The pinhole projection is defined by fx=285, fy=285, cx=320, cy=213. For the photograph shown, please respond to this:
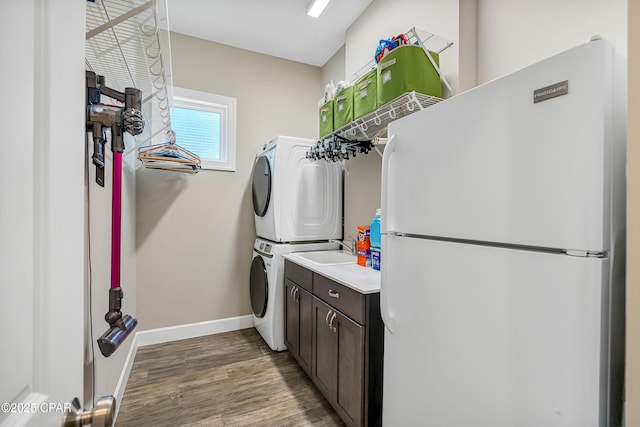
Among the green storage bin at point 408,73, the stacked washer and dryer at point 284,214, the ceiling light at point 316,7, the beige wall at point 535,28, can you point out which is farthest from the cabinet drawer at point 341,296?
the ceiling light at point 316,7

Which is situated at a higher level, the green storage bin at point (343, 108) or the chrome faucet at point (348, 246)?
the green storage bin at point (343, 108)

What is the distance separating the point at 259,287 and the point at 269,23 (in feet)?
8.16

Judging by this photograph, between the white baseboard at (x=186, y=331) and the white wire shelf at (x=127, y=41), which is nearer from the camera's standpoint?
the white wire shelf at (x=127, y=41)

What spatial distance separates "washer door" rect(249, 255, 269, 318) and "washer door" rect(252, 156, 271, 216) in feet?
1.64

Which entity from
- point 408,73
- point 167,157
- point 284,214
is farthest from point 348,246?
point 167,157

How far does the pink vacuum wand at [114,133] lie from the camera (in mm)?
835

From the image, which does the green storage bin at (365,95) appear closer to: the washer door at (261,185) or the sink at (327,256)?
the washer door at (261,185)

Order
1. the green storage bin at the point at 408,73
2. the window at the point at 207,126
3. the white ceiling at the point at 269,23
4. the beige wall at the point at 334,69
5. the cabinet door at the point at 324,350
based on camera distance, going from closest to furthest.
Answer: the green storage bin at the point at 408,73 < the cabinet door at the point at 324,350 < the white ceiling at the point at 269,23 < the window at the point at 207,126 < the beige wall at the point at 334,69

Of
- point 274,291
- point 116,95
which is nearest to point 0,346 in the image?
point 116,95

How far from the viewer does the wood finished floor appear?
1748mm

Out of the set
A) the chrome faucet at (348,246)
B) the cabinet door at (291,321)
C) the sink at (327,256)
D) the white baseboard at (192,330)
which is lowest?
the white baseboard at (192,330)

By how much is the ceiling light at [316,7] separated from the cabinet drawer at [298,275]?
2139mm

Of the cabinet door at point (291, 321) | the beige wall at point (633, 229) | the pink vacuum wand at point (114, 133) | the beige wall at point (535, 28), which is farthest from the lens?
the cabinet door at point (291, 321)

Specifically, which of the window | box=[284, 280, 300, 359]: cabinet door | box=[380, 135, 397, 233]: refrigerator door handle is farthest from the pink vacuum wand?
the window
